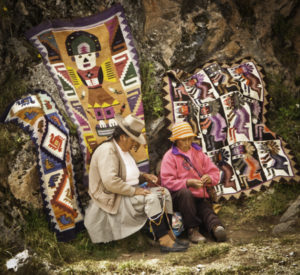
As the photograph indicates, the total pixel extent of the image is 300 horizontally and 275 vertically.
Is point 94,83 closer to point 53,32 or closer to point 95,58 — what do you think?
point 95,58

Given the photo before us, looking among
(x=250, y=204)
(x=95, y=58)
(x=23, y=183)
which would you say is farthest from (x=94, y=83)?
(x=250, y=204)

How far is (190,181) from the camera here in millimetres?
4000

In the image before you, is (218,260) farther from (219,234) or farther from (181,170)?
(181,170)

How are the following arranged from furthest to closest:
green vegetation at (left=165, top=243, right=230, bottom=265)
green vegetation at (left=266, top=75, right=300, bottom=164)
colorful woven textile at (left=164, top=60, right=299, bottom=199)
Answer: green vegetation at (left=266, top=75, right=300, bottom=164)
colorful woven textile at (left=164, top=60, right=299, bottom=199)
green vegetation at (left=165, top=243, right=230, bottom=265)

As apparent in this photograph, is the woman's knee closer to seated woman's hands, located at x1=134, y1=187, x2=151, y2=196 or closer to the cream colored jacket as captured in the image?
seated woman's hands, located at x1=134, y1=187, x2=151, y2=196

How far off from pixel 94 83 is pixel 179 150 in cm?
167

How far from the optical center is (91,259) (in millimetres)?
3658

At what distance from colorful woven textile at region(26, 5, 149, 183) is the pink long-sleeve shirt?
2.55ft

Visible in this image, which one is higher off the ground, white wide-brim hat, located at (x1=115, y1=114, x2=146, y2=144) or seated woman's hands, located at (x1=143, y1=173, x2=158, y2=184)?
white wide-brim hat, located at (x1=115, y1=114, x2=146, y2=144)

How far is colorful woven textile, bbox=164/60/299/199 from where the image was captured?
16.1 feet

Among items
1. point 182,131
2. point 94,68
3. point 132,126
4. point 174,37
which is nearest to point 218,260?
point 182,131

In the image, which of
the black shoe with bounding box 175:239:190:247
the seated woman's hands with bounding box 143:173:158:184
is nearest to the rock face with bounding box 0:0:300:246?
the seated woman's hands with bounding box 143:173:158:184

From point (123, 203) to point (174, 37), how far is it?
3.13 m

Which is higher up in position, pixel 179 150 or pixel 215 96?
pixel 215 96
